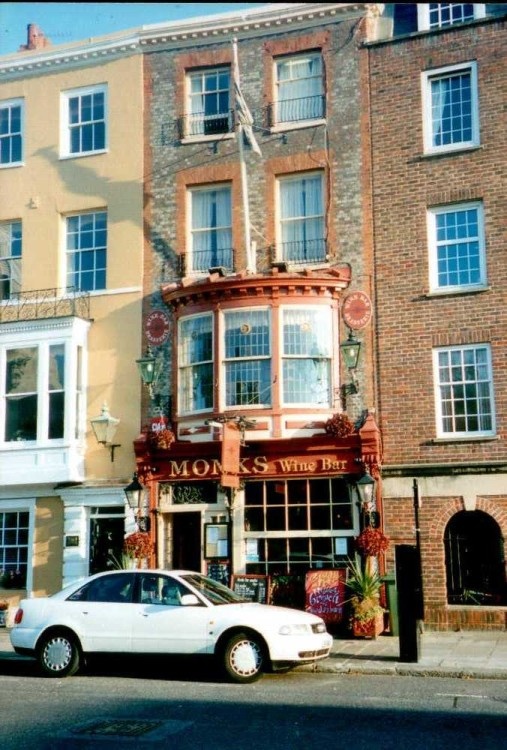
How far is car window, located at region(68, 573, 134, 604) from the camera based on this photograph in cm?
1216

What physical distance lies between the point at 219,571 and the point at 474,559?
5276 millimetres

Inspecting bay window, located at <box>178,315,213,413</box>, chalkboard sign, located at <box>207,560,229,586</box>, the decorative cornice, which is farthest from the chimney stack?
chalkboard sign, located at <box>207,560,229,586</box>

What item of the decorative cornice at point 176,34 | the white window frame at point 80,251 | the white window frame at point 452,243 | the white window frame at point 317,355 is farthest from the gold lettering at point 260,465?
the decorative cornice at point 176,34

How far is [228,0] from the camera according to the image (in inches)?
119

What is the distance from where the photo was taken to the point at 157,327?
64.6 feet

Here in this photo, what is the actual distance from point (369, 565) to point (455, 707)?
7.95 m

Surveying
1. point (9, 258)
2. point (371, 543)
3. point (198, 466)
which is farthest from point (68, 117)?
point (371, 543)

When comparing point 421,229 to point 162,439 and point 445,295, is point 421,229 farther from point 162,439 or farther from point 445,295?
point 162,439

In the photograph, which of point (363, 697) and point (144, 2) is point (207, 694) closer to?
point (363, 697)

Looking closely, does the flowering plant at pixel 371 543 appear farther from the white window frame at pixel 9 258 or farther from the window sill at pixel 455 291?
the white window frame at pixel 9 258

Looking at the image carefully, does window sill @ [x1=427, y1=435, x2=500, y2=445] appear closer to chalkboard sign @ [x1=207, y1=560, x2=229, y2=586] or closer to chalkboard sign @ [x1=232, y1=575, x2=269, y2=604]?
chalkboard sign @ [x1=232, y1=575, x2=269, y2=604]

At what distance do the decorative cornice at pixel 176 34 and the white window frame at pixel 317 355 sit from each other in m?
6.80

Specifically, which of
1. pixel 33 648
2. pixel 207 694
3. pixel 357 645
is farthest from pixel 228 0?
pixel 357 645

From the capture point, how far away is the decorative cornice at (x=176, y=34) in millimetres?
19781
